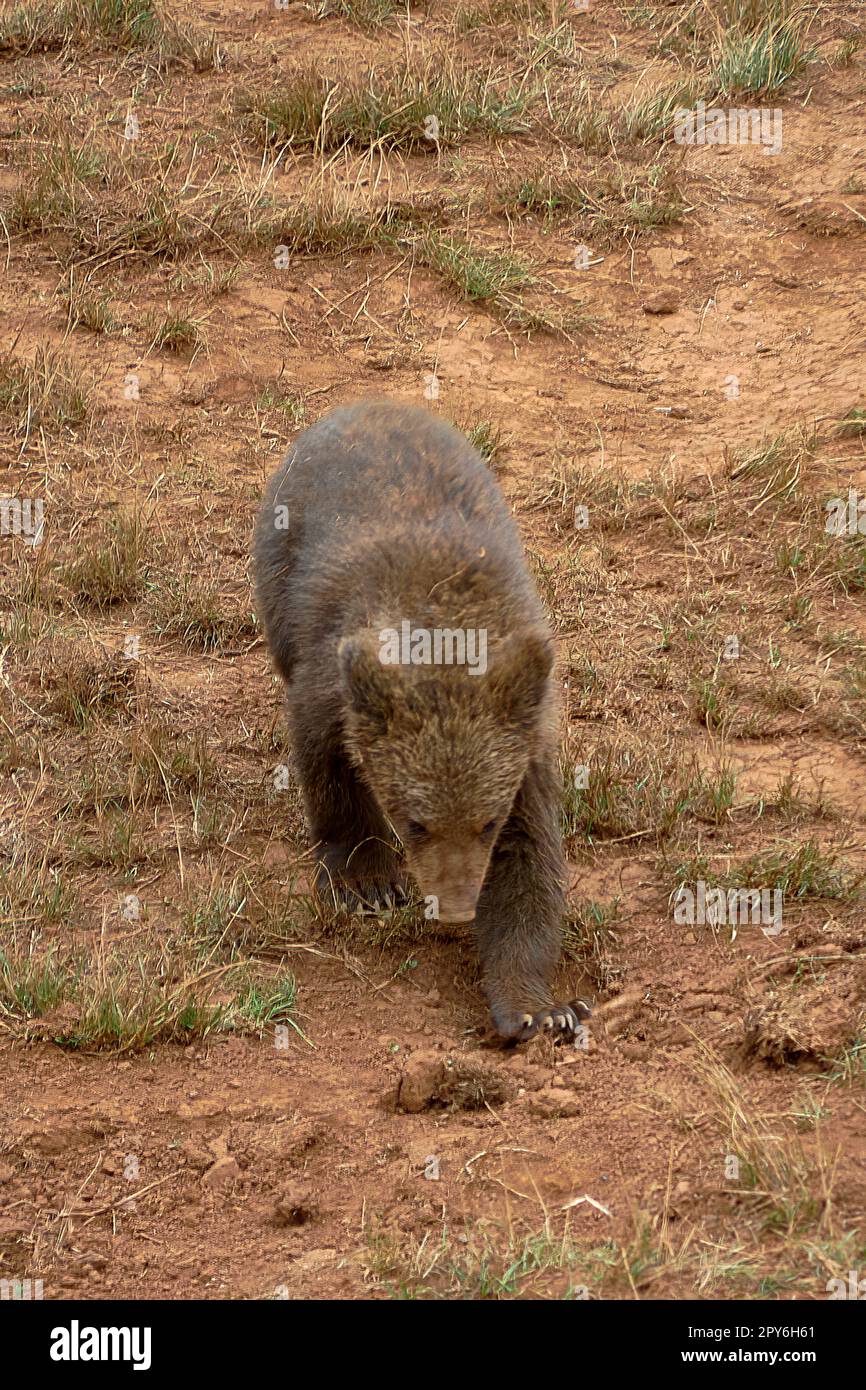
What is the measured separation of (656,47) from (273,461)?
503cm

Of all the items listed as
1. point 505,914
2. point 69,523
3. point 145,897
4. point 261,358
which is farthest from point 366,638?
point 261,358

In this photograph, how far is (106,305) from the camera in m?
10.2

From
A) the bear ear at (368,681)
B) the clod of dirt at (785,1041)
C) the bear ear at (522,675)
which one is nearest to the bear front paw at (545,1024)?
the clod of dirt at (785,1041)

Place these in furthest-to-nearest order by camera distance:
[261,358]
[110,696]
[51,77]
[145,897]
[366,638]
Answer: [51,77], [261,358], [110,696], [145,897], [366,638]

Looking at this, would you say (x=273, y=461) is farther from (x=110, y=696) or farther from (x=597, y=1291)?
(x=597, y=1291)

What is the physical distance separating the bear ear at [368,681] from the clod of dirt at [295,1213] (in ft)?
4.82

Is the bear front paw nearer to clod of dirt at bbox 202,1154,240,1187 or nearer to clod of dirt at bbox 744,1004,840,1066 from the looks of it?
clod of dirt at bbox 744,1004,840,1066

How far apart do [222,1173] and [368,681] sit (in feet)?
5.17

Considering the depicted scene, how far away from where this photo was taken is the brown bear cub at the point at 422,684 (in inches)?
205

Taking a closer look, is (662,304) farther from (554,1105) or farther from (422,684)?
(554,1105)

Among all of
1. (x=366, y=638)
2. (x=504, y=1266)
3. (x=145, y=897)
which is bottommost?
(x=145, y=897)

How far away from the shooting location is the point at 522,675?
17.4 ft

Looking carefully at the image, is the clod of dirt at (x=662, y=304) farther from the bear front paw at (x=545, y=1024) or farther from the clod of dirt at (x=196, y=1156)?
the clod of dirt at (x=196, y=1156)

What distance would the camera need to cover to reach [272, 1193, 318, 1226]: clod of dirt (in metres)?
4.82
